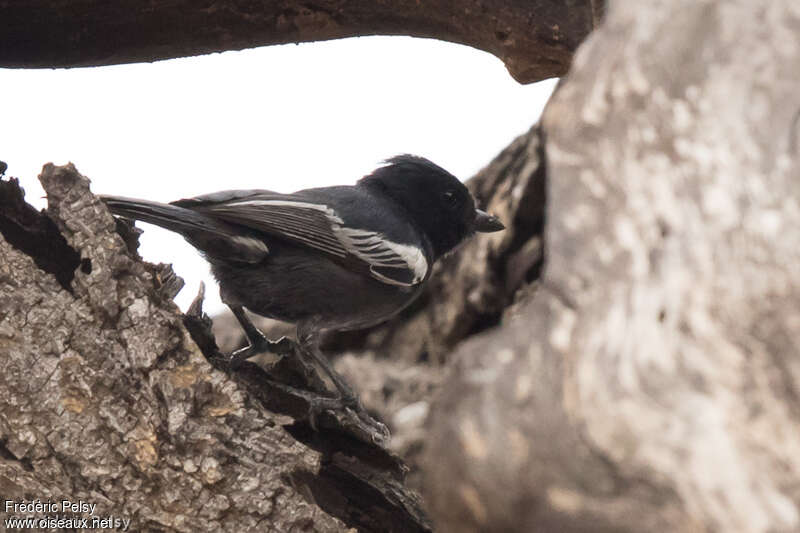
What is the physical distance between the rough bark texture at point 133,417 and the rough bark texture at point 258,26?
41.8 inches

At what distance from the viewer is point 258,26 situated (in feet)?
13.7

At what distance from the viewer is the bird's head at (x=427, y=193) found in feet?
16.9

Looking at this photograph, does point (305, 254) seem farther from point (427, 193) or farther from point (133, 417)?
point (133, 417)

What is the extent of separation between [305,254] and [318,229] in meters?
0.13

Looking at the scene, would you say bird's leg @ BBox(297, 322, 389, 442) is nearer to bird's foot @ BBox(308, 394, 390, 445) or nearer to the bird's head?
bird's foot @ BBox(308, 394, 390, 445)

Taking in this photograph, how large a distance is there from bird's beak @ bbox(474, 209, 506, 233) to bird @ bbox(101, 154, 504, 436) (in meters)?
0.41

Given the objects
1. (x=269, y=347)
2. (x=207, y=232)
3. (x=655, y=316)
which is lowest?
(x=269, y=347)

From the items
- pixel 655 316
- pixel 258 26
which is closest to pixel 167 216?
pixel 258 26

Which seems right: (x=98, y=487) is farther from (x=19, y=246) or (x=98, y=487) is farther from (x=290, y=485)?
(x=19, y=246)

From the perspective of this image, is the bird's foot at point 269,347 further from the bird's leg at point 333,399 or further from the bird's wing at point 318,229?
the bird's wing at point 318,229

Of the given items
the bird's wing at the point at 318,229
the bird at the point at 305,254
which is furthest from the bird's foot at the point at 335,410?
the bird's wing at the point at 318,229

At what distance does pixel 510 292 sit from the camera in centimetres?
589

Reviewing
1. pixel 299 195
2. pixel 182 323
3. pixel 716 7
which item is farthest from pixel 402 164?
pixel 716 7

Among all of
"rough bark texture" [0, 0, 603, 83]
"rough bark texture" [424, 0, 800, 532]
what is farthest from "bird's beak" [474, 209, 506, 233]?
"rough bark texture" [424, 0, 800, 532]
